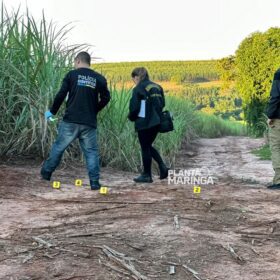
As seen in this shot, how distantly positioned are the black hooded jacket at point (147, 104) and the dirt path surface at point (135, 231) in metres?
0.79

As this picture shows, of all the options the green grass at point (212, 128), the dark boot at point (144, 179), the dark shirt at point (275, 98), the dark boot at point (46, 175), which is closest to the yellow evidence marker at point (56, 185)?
the dark boot at point (46, 175)

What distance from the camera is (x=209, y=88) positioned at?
3381cm

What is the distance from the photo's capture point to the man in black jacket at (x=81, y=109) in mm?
5531

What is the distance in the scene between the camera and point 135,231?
3.64 meters

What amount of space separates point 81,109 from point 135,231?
7.37 feet

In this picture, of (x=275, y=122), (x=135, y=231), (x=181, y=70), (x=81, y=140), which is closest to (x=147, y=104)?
(x=81, y=140)

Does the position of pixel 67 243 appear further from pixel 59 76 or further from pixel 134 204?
pixel 59 76

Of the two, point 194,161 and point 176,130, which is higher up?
point 176,130

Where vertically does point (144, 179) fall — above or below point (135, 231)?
below

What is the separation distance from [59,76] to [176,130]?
14.2ft

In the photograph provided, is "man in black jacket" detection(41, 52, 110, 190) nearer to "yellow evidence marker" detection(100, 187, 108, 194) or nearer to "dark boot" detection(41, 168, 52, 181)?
"dark boot" detection(41, 168, 52, 181)

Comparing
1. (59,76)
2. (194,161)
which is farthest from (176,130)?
(59,76)

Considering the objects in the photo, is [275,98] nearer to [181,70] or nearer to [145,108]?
[145,108]

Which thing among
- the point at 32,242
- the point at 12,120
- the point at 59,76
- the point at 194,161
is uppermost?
the point at 59,76
